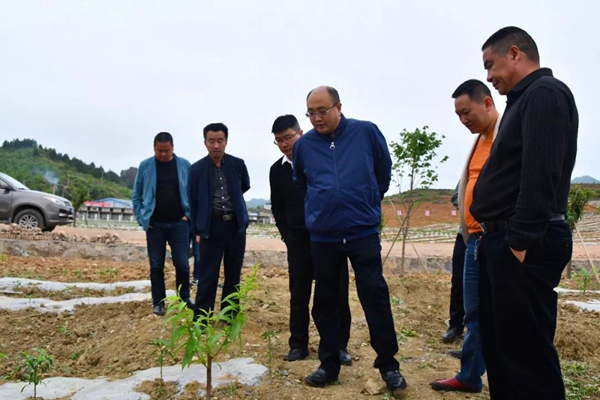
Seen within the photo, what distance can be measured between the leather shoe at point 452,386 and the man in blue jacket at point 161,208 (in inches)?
104

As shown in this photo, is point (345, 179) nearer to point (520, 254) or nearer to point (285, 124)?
point (285, 124)

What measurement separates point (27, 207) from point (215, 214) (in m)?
9.99

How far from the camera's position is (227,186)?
4.18m

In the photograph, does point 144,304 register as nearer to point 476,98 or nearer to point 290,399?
point 290,399

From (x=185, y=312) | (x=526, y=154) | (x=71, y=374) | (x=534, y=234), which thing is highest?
(x=526, y=154)

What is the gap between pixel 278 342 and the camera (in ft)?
12.6

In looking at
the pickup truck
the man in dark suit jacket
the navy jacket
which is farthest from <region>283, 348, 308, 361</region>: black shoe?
A: the pickup truck

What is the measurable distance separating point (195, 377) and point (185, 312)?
711mm

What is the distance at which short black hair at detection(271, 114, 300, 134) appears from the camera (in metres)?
3.67

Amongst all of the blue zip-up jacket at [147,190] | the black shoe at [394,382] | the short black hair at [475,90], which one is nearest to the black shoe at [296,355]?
the black shoe at [394,382]

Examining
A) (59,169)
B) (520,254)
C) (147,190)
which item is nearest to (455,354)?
(520,254)

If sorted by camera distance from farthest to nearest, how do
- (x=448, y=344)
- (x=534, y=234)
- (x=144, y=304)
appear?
(x=144, y=304) → (x=448, y=344) → (x=534, y=234)

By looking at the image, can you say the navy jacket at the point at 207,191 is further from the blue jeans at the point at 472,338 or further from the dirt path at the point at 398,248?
the dirt path at the point at 398,248

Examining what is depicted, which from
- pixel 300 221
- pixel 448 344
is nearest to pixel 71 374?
pixel 300 221
